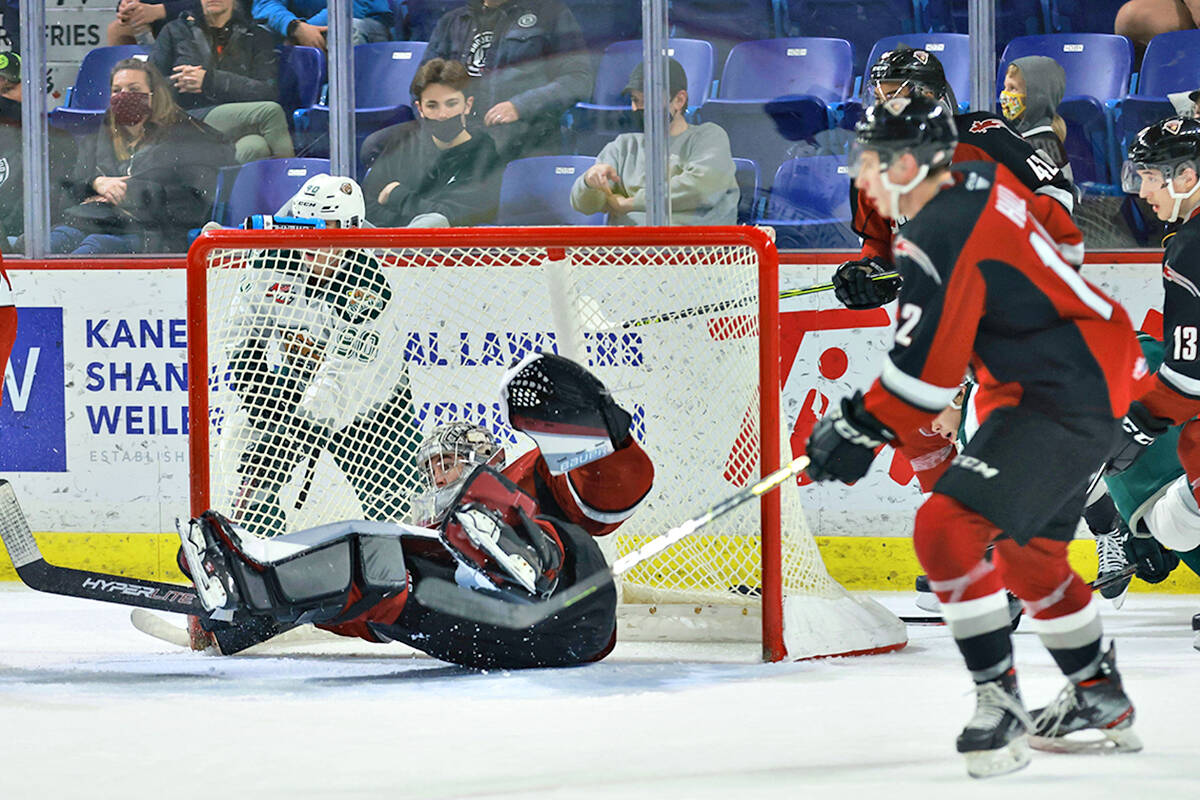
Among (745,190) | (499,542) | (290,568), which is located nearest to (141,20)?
(745,190)

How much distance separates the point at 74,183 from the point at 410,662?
2.37 metres

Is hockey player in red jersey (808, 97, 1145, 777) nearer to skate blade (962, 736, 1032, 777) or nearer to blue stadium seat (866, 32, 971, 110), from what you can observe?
skate blade (962, 736, 1032, 777)

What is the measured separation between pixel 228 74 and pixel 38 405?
1.22 meters

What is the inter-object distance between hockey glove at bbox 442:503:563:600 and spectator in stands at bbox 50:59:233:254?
7.81 ft

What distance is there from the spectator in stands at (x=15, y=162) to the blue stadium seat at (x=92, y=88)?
0.28ft

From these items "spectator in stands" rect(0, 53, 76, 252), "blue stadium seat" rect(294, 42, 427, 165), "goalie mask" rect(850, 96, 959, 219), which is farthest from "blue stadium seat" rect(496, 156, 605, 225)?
"goalie mask" rect(850, 96, 959, 219)

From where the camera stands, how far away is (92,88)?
526 centimetres

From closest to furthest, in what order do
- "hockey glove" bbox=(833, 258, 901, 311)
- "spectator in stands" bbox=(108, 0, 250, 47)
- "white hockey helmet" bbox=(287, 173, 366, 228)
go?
"hockey glove" bbox=(833, 258, 901, 311), "white hockey helmet" bbox=(287, 173, 366, 228), "spectator in stands" bbox=(108, 0, 250, 47)

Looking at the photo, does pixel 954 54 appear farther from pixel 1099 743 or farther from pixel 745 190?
pixel 1099 743

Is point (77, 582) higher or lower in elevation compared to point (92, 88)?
lower

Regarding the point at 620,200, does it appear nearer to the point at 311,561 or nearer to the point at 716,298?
the point at 716,298

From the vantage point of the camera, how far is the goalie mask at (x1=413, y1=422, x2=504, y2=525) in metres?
3.31

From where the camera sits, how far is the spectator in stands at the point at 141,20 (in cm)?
526

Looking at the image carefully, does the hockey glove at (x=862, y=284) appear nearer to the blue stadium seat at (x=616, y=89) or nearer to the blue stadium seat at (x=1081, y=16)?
the blue stadium seat at (x=616, y=89)
